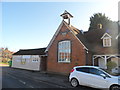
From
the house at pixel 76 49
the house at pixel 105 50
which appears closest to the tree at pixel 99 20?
the house at pixel 76 49

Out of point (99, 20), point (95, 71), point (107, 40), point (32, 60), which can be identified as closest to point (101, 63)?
point (107, 40)

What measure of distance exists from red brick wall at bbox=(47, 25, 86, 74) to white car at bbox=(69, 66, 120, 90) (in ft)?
19.0

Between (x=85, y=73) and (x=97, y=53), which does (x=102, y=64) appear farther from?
(x=85, y=73)

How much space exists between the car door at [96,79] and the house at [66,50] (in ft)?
20.8

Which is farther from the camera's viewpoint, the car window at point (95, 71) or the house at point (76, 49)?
the house at point (76, 49)

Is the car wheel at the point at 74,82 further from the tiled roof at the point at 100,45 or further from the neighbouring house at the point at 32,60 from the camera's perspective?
the neighbouring house at the point at 32,60

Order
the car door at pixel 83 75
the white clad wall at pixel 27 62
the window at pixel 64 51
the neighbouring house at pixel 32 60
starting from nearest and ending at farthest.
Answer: the car door at pixel 83 75 → the window at pixel 64 51 → the neighbouring house at pixel 32 60 → the white clad wall at pixel 27 62

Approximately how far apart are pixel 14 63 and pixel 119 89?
27.2m

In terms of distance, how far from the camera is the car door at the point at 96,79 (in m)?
7.72

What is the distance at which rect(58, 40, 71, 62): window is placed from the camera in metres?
16.9

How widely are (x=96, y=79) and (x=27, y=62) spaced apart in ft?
63.9

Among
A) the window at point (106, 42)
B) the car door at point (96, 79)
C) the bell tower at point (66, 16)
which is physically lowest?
the car door at point (96, 79)

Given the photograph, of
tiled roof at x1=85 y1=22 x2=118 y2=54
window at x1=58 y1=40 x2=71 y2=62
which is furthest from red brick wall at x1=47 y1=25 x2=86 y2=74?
tiled roof at x1=85 y1=22 x2=118 y2=54

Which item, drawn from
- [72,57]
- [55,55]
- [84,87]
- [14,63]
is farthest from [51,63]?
[14,63]
